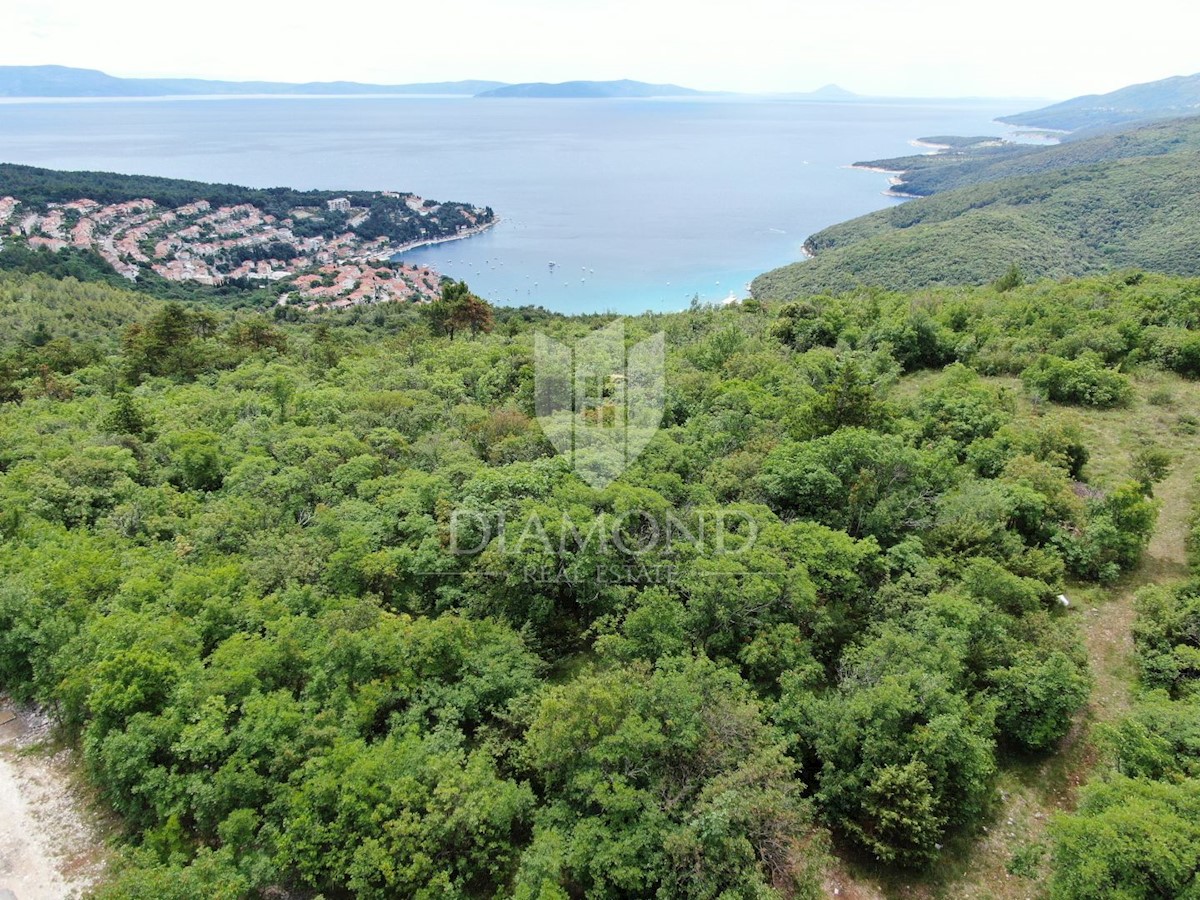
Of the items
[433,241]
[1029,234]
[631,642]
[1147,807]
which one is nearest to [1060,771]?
[1147,807]

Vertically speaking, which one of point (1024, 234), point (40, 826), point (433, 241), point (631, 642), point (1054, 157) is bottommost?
point (40, 826)

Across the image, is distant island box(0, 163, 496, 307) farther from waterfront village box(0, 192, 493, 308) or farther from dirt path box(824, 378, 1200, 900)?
dirt path box(824, 378, 1200, 900)

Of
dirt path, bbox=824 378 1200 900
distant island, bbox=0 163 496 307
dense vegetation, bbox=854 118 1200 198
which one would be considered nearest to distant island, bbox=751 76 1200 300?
dense vegetation, bbox=854 118 1200 198

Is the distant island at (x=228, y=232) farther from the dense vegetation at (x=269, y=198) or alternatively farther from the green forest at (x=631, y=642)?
the green forest at (x=631, y=642)

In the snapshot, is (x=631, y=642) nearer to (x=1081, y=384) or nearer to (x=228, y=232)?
(x=1081, y=384)

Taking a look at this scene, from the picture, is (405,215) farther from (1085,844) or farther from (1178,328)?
(1085,844)

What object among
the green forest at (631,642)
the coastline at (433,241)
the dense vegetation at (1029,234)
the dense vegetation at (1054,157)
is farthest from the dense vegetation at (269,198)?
the dense vegetation at (1054,157)

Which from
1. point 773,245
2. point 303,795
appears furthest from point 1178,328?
point 773,245
